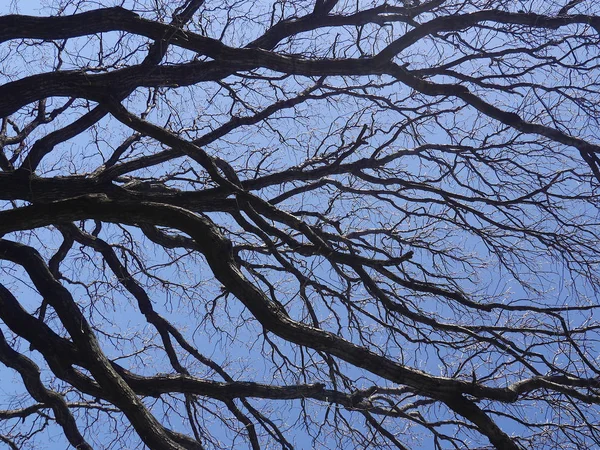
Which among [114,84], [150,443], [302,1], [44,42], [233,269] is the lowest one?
[150,443]

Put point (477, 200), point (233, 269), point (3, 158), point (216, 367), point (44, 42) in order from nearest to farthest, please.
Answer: point (233, 269) < point (44, 42) < point (477, 200) < point (3, 158) < point (216, 367)

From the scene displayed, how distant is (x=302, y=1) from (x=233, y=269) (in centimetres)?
284

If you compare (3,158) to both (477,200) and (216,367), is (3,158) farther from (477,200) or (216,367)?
(477,200)

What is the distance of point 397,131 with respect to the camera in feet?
20.8

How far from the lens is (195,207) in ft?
19.1

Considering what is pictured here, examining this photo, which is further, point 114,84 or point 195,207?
point 195,207

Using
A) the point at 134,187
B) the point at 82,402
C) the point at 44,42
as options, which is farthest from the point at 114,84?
the point at 82,402

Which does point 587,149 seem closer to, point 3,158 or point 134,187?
point 134,187

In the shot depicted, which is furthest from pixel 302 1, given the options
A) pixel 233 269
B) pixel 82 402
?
pixel 82 402

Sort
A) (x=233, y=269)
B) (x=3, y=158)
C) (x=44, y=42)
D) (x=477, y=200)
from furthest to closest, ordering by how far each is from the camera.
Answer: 1. (x=3, y=158)
2. (x=477, y=200)
3. (x=44, y=42)
4. (x=233, y=269)

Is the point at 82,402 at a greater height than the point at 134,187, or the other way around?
the point at 134,187

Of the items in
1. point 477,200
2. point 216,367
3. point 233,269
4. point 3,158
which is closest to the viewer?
point 233,269

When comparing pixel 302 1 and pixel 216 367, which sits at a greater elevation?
pixel 302 1

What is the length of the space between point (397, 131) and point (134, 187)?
272 cm
